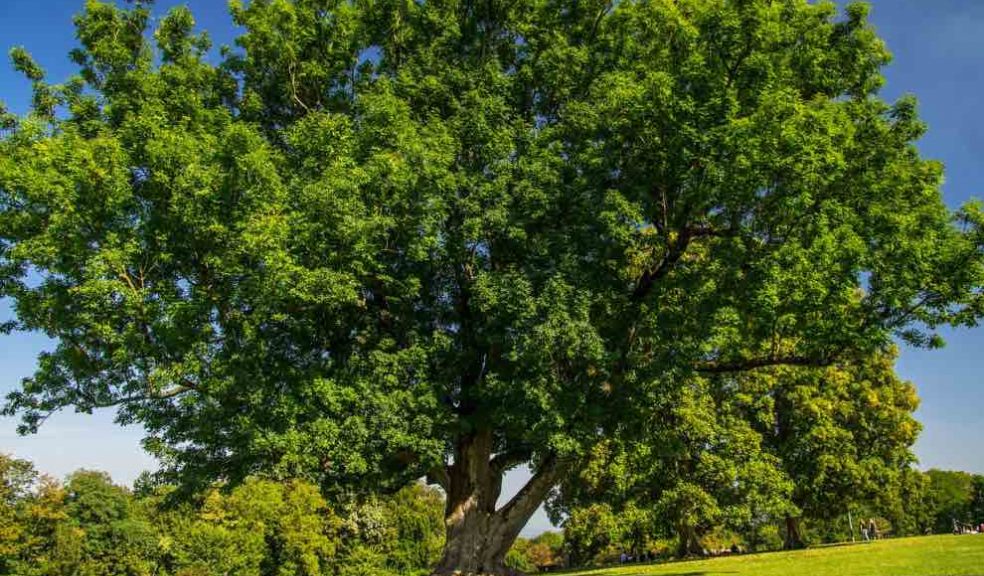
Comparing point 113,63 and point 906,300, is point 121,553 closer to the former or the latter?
point 113,63

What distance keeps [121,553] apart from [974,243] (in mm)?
75360

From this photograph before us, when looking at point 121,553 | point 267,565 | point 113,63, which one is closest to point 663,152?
point 113,63

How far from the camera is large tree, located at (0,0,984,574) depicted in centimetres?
1492

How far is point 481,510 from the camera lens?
67.7 ft

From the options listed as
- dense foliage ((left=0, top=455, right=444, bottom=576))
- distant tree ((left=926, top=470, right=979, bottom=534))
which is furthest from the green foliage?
distant tree ((left=926, top=470, right=979, bottom=534))

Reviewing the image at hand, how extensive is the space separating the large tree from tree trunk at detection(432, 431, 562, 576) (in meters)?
2.23

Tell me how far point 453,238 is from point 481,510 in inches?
344

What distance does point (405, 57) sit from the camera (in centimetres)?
2064

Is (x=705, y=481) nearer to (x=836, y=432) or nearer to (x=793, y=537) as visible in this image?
(x=836, y=432)

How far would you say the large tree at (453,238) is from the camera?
14922 millimetres

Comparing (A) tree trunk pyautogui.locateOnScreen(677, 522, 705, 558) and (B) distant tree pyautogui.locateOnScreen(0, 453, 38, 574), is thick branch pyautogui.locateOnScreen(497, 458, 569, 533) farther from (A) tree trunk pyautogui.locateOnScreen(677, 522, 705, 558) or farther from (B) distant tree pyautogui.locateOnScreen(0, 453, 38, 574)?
(B) distant tree pyautogui.locateOnScreen(0, 453, 38, 574)

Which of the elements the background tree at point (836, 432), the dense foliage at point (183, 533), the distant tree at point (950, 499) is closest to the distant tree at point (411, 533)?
the dense foliage at point (183, 533)

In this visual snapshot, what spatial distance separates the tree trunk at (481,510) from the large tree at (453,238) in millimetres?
2225

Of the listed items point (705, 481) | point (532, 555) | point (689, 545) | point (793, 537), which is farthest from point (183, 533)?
point (532, 555)
